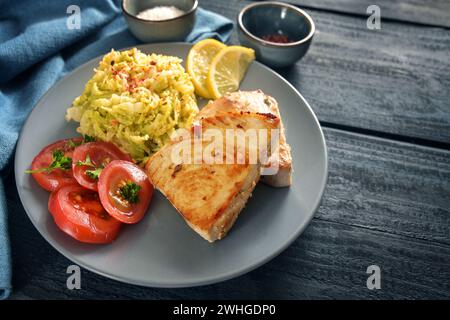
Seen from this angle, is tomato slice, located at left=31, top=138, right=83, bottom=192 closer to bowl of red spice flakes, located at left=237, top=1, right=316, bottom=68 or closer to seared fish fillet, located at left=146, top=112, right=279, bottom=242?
seared fish fillet, located at left=146, top=112, right=279, bottom=242

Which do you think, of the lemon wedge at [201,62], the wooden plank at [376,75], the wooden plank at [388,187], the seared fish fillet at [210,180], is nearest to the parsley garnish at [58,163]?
the seared fish fillet at [210,180]

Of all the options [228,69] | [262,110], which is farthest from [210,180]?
[228,69]

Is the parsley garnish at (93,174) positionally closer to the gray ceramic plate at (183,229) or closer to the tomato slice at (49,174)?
the tomato slice at (49,174)

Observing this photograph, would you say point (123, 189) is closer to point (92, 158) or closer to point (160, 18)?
point (92, 158)

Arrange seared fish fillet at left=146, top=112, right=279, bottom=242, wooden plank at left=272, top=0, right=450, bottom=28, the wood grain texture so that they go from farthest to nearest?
wooden plank at left=272, top=0, right=450, bottom=28 < the wood grain texture < seared fish fillet at left=146, top=112, right=279, bottom=242

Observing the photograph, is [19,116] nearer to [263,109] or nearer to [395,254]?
[263,109]

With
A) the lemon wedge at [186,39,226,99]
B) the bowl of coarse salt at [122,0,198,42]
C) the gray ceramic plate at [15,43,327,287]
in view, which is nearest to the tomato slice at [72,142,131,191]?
the gray ceramic plate at [15,43,327,287]

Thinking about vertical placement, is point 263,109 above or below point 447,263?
above

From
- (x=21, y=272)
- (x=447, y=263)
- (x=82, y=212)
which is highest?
(x=82, y=212)

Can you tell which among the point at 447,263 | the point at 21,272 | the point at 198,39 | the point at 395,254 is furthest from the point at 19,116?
the point at 447,263
